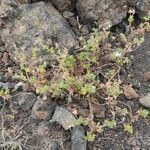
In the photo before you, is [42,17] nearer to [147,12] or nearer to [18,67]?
[18,67]

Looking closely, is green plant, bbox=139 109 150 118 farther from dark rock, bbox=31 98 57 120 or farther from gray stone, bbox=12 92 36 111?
gray stone, bbox=12 92 36 111

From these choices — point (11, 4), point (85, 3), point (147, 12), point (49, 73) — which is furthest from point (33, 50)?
point (147, 12)

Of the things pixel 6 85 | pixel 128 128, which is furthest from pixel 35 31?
pixel 128 128

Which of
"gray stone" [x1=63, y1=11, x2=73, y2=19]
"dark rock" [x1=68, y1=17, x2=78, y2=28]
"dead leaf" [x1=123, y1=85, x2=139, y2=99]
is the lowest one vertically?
"dead leaf" [x1=123, y1=85, x2=139, y2=99]

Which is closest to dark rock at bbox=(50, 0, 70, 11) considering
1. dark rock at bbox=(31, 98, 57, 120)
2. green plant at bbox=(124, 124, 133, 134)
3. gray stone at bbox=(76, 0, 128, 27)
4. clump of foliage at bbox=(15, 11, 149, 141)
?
gray stone at bbox=(76, 0, 128, 27)

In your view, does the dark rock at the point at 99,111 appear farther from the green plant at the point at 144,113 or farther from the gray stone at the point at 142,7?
the gray stone at the point at 142,7

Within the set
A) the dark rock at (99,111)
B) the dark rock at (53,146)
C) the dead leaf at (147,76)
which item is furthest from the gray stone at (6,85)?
the dead leaf at (147,76)

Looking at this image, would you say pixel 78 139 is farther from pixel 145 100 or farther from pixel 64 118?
pixel 145 100

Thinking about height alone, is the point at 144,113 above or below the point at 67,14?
below
